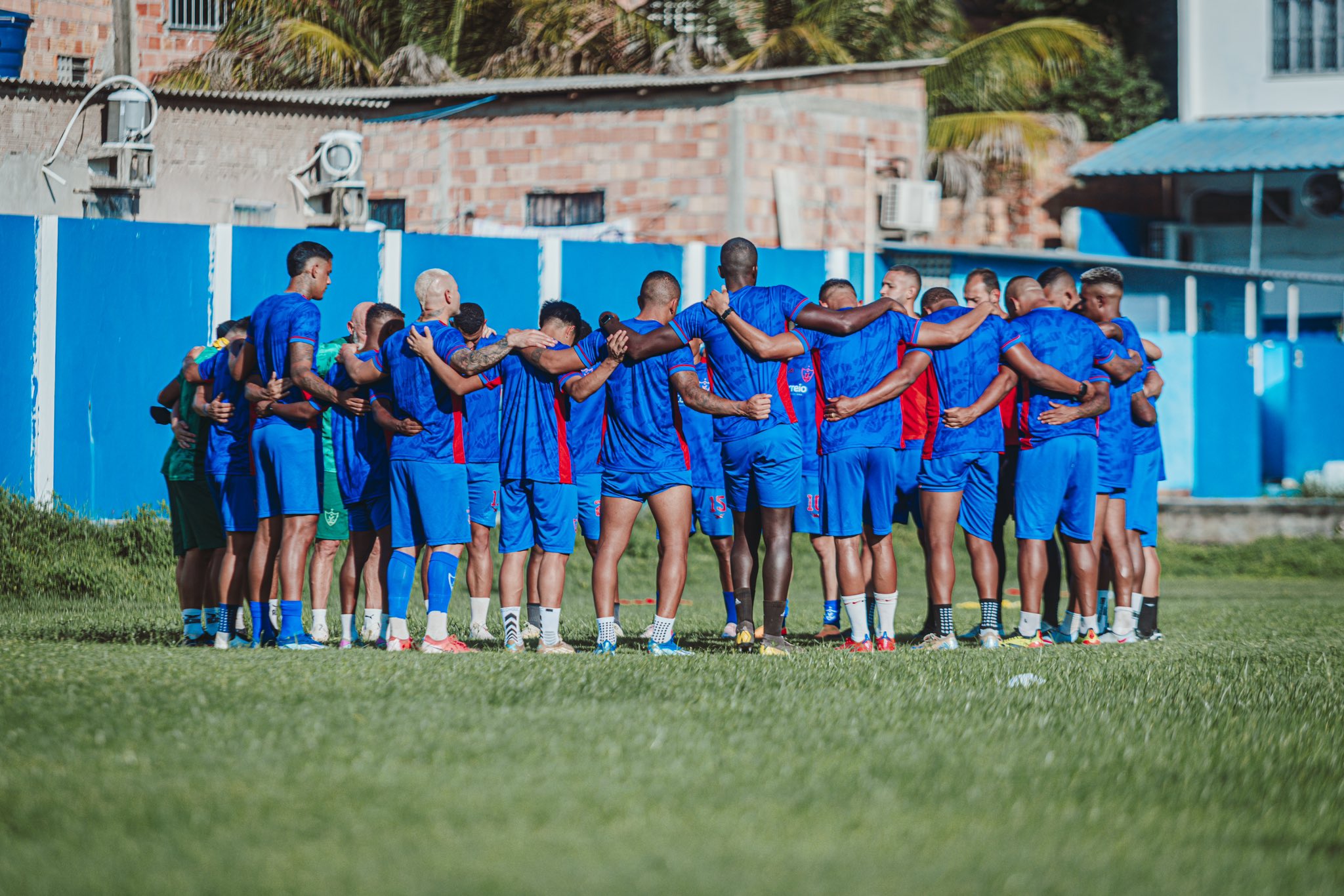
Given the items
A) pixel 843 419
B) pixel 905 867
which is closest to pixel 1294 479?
pixel 843 419

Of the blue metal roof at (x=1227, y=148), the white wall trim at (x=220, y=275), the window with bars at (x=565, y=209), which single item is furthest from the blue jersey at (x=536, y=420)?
the blue metal roof at (x=1227, y=148)

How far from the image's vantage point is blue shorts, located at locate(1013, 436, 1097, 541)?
9.88 meters

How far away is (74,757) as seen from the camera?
546 centimetres

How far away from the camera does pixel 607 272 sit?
17.6 m

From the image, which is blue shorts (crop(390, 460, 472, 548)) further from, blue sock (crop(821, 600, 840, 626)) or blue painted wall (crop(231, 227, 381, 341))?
blue painted wall (crop(231, 227, 381, 341))

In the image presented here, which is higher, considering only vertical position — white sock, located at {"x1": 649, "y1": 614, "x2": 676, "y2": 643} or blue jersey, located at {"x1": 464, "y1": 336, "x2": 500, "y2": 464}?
blue jersey, located at {"x1": 464, "y1": 336, "x2": 500, "y2": 464}

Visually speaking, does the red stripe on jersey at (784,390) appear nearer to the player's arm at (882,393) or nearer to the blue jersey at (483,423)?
the player's arm at (882,393)

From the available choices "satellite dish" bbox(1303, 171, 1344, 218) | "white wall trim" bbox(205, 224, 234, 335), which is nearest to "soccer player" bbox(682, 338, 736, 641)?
"white wall trim" bbox(205, 224, 234, 335)

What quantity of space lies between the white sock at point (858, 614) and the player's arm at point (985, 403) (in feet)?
3.99

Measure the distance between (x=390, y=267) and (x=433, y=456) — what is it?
7.75 m

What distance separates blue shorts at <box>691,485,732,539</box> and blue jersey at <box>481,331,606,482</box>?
129cm

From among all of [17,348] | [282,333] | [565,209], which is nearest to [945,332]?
[282,333]

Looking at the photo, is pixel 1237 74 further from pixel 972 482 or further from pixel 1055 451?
pixel 972 482

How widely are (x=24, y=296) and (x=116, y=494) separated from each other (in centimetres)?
198
